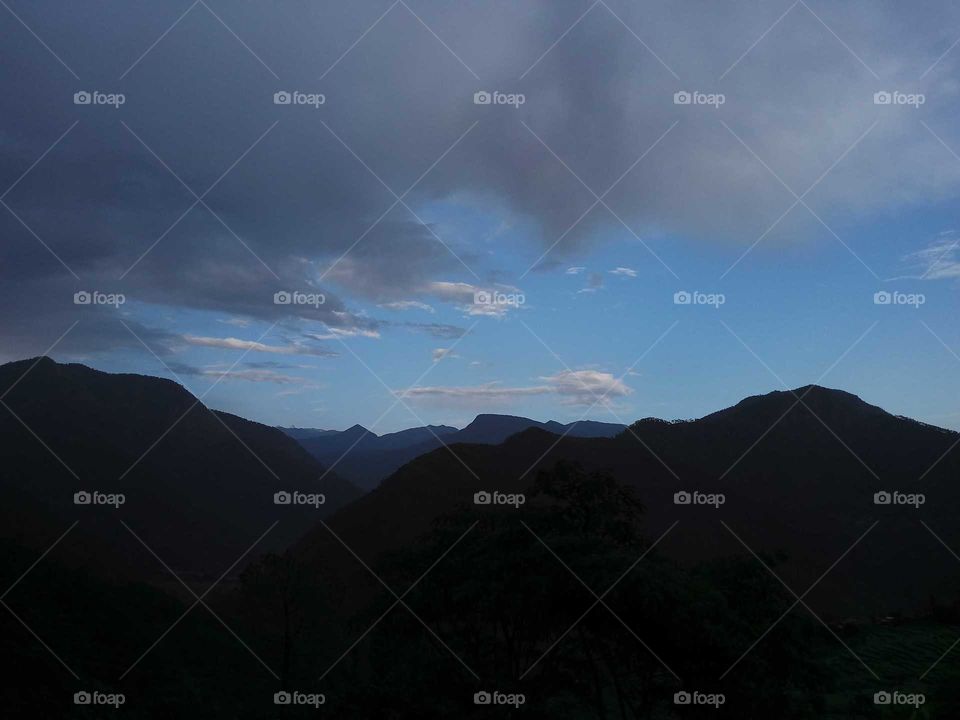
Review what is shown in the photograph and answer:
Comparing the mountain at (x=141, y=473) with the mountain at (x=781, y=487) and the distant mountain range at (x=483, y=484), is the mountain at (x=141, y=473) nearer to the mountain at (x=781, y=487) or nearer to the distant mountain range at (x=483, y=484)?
the distant mountain range at (x=483, y=484)

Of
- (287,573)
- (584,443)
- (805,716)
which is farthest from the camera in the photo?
(584,443)

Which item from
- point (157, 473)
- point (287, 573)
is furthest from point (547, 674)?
point (157, 473)

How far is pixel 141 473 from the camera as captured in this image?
3497 centimetres

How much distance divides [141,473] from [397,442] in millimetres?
32318

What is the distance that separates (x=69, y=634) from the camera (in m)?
15.5

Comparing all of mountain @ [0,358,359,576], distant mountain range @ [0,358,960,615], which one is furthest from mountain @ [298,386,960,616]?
mountain @ [0,358,359,576]

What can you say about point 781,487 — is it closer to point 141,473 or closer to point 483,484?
point 483,484

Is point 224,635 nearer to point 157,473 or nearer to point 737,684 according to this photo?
point 737,684

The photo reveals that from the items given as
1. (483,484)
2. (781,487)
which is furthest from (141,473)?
(781,487)

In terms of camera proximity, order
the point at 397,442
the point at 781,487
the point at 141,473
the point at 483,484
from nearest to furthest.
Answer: the point at 483,484 → the point at 141,473 → the point at 781,487 → the point at 397,442

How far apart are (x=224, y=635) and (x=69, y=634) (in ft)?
16.1

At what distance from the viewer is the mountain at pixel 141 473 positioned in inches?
1195

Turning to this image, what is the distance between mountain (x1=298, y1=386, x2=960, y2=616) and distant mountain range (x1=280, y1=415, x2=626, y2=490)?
10139 mm

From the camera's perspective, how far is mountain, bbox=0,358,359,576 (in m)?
30.3
